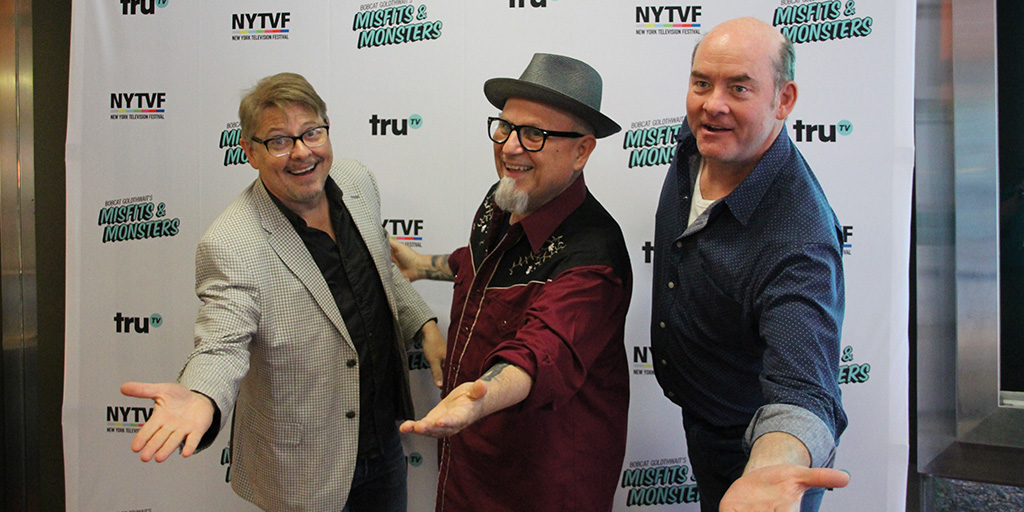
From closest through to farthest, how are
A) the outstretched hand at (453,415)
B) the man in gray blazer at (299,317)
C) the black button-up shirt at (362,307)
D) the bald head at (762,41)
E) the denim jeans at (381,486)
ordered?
the outstretched hand at (453,415)
the bald head at (762,41)
the man in gray blazer at (299,317)
the black button-up shirt at (362,307)
the denim jeans at (381,486)

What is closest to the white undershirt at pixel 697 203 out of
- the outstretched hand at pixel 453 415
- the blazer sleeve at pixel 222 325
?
the outstretched hand at pixel 453 415

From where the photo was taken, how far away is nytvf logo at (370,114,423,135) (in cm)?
259

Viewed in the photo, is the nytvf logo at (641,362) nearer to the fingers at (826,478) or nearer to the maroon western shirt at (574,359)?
the maroon western shirt at (574,359)

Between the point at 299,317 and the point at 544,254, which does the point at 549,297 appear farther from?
the point at 299,317

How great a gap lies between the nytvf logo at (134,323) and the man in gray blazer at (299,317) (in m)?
0.83

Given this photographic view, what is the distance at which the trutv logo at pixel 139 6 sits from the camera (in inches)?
104

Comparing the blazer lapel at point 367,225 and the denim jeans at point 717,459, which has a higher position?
the blazer lapel at point 367,225

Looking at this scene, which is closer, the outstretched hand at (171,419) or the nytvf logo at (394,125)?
the outstretched hand at (171,419)

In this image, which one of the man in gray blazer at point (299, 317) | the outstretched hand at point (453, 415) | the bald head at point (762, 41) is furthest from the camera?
the man in gray blazer at point (299, 317)

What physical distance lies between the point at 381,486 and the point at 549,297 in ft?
3.46

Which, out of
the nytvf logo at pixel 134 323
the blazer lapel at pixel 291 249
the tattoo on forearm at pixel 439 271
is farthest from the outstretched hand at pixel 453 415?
the nytvf logo at pixel 134 323

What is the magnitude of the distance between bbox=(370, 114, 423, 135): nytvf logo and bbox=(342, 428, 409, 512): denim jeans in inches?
44.3

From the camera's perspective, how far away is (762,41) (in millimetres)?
1626

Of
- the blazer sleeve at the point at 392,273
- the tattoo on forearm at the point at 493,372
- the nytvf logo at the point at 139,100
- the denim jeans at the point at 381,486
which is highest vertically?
the nytvf logo at the point at 139,100
